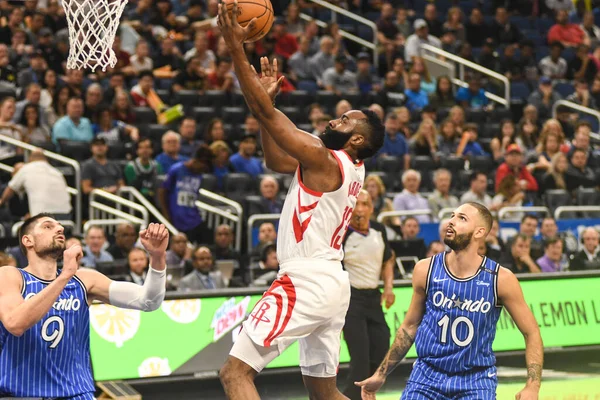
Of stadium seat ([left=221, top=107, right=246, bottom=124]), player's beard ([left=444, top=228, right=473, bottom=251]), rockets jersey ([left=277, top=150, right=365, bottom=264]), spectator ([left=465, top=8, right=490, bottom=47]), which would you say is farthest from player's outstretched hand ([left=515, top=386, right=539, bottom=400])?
spectator ([left=465, top=8, right=490, bottom=47])

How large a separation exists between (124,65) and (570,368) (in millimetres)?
7172

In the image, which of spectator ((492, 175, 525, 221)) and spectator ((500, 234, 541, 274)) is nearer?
spectator ((500, 234, 541, 274))

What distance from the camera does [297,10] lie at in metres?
16.9

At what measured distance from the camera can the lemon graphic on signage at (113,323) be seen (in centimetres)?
928

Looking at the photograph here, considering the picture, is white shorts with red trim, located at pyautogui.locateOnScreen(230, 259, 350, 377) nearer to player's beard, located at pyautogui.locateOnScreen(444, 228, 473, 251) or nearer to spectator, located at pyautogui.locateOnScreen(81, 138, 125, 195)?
player's beard, located at pyautogui.locateOnScreen(444, 228, 473, 251)

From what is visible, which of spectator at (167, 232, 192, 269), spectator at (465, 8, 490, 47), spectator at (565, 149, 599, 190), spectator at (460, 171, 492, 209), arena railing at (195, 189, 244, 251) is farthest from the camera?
spectator at (465, 8, 490, 47)

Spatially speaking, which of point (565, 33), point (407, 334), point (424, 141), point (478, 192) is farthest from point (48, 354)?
point (565, 33)

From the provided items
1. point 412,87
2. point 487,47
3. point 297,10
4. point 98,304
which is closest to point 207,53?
point 297,10

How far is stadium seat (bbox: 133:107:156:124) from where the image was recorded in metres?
13.8

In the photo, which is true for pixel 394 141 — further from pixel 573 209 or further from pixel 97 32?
pixel 97 32

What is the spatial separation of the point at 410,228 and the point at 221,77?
412 cm

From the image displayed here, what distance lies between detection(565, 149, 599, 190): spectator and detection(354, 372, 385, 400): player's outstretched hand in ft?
30.8

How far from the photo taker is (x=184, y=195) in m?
12.0

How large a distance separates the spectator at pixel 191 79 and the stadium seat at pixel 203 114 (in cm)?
48
